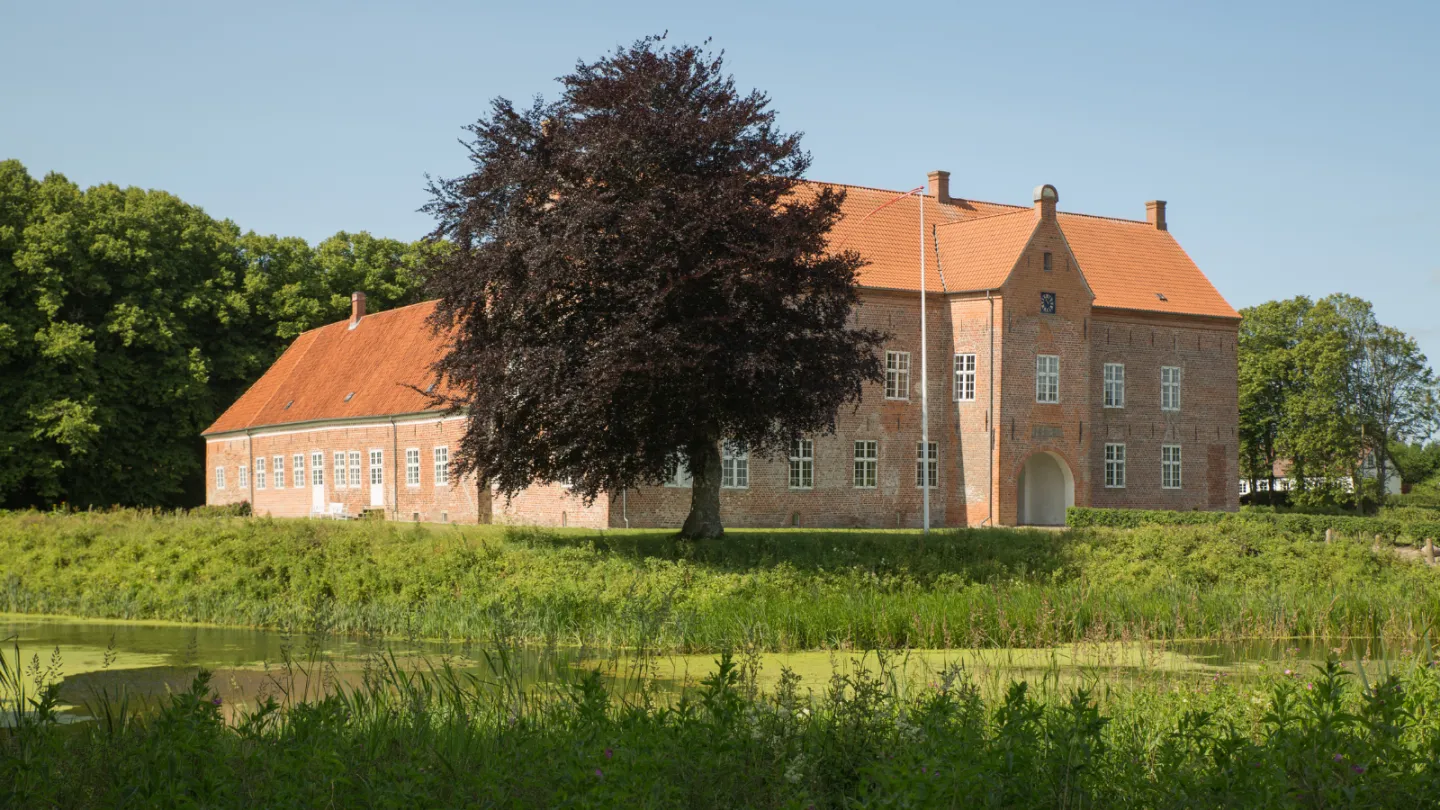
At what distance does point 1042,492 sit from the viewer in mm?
36812

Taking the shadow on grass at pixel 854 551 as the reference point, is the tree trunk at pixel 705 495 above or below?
above

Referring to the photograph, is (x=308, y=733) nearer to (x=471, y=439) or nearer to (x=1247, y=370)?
(x=471, y=439)

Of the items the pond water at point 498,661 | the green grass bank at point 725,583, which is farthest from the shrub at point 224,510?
the pond water at point 498,661

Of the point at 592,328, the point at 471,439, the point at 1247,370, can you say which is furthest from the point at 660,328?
the point at 1247,370

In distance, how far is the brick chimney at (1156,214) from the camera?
43.1 m

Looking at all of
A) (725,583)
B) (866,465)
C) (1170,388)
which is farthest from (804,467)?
(725,583)

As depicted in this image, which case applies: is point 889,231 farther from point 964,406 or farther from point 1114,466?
point 1114,466

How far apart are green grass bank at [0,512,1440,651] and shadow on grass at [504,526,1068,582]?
5 centimetres

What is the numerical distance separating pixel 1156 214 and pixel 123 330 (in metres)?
31.2

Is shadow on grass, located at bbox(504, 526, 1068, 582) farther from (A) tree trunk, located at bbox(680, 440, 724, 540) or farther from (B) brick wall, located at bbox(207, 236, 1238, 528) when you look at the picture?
(B) brick wall, located at bbox(207, 236, 1238, 528)

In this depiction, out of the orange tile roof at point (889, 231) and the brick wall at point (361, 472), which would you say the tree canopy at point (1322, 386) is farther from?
the brick wall at point (361, 472)

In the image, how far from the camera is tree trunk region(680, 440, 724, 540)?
21203 mm

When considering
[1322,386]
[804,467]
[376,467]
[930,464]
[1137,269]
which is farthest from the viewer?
[1322,386]

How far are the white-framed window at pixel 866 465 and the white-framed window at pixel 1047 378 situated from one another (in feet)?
14.5
